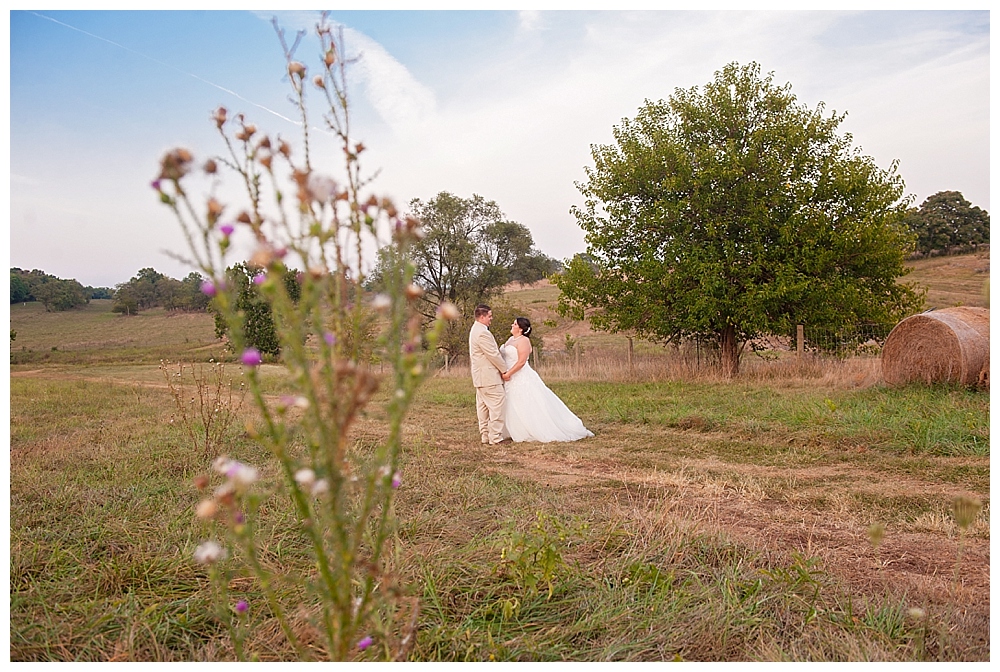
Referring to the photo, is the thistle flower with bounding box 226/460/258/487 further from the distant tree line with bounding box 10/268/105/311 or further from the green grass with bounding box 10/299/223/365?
the green grass with bounding box 10/299/223/365

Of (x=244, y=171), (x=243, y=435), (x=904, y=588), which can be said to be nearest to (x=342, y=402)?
(x=244, y=171)

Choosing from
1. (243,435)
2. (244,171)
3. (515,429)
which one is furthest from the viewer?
(515,429)

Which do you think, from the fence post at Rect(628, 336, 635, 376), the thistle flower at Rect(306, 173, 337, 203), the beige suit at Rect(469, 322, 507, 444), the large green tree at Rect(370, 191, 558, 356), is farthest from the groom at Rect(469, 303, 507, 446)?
the large green tree at Rect(370, 191, 558, 356)

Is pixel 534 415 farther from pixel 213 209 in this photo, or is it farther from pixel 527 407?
pixel 213 209

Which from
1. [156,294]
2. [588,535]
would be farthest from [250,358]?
[156,294]

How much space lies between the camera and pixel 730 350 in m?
13.9

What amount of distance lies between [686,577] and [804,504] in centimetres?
201

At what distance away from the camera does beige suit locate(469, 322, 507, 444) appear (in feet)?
25.6

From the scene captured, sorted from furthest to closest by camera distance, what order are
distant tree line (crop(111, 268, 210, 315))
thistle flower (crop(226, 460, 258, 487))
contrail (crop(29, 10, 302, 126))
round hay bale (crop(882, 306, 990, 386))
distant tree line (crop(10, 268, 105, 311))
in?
round hay bale (crop(882, 306, 990, 386)) → distant tree line (crop(111, 268, 210, 315)) → distant tree line (crop(10, 268, 105, 311)) → contrail (crop(29, 10, 302, 126)) → thistle flower (crop(226, 460, 258, 487))

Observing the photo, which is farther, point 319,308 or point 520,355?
point 520,355

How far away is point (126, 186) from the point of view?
13.7 feet

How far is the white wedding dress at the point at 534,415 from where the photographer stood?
7.75 meters

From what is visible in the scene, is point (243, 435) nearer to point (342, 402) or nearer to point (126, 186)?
point (126, 186)

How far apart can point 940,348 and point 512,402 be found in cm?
576
